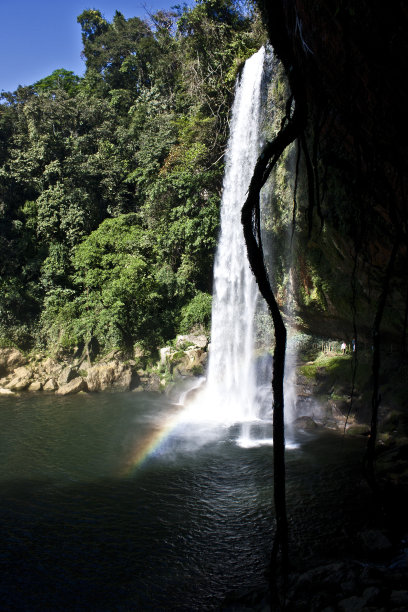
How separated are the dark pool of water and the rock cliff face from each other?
12.2 feet

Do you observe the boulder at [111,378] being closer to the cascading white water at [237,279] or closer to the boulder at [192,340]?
the boulder at [192,340]

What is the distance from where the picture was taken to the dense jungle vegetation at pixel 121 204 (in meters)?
19.1

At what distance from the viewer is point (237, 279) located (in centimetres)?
1678

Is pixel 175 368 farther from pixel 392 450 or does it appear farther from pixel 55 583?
pixel 55 583

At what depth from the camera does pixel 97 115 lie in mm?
26828

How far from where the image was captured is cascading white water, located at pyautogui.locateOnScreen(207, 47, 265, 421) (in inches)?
614

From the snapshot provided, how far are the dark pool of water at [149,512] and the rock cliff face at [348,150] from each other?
3718 mm

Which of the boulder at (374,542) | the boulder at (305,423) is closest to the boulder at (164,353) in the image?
the boulder at (305,423)

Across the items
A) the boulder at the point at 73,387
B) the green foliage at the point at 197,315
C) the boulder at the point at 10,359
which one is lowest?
the boulder at the point at 73,387

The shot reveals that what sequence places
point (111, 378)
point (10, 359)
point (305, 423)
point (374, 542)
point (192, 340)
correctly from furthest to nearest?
point (10, 359) → point (192, 340) → point (111, 378) → point (305, 423) → point (374, 542)

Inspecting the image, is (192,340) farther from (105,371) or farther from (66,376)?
(66,376)

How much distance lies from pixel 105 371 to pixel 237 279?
6.61 meters

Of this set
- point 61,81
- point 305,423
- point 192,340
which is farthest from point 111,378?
point 61,81

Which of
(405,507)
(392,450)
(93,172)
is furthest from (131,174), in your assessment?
(405,507)
